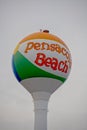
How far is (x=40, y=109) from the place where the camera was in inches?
804

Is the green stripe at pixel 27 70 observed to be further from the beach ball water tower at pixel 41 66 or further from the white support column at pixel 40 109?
the white support column at pixel 40 109

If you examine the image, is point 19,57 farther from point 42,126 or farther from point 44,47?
point 42,126

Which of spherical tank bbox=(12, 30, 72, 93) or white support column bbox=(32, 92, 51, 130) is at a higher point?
spherical tank bbox=(12, 30, 72, 93)

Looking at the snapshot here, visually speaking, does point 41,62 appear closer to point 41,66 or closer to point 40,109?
point 41,66

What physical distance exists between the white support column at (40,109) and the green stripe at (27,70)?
1.24 metres

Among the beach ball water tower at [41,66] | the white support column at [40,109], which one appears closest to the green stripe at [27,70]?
the beach ball water tower at [41,66]

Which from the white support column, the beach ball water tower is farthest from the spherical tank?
the white support column

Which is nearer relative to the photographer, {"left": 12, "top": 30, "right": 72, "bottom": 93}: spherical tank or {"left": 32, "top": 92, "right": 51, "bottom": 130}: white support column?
{"left": 12, "top": 30, "right": 72, "bottom": 93}: spherical tank

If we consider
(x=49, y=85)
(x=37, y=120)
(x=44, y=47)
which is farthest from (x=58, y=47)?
(x=37, y=120)

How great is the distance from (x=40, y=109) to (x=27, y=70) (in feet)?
8.05

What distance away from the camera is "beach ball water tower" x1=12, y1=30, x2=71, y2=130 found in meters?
19.6

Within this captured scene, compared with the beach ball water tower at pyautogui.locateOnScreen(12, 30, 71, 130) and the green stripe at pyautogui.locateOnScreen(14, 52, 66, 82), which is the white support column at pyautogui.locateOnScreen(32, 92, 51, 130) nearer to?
the beach ball water tower at pyautogui.locateOnScreen(12, 30, 71, 130)

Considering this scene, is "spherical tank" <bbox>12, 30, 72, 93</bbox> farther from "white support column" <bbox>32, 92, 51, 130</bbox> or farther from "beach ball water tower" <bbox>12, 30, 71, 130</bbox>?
"white support column" <bbox>32, 92, 51, 130</bbox>

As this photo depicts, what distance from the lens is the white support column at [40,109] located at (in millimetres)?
20219
